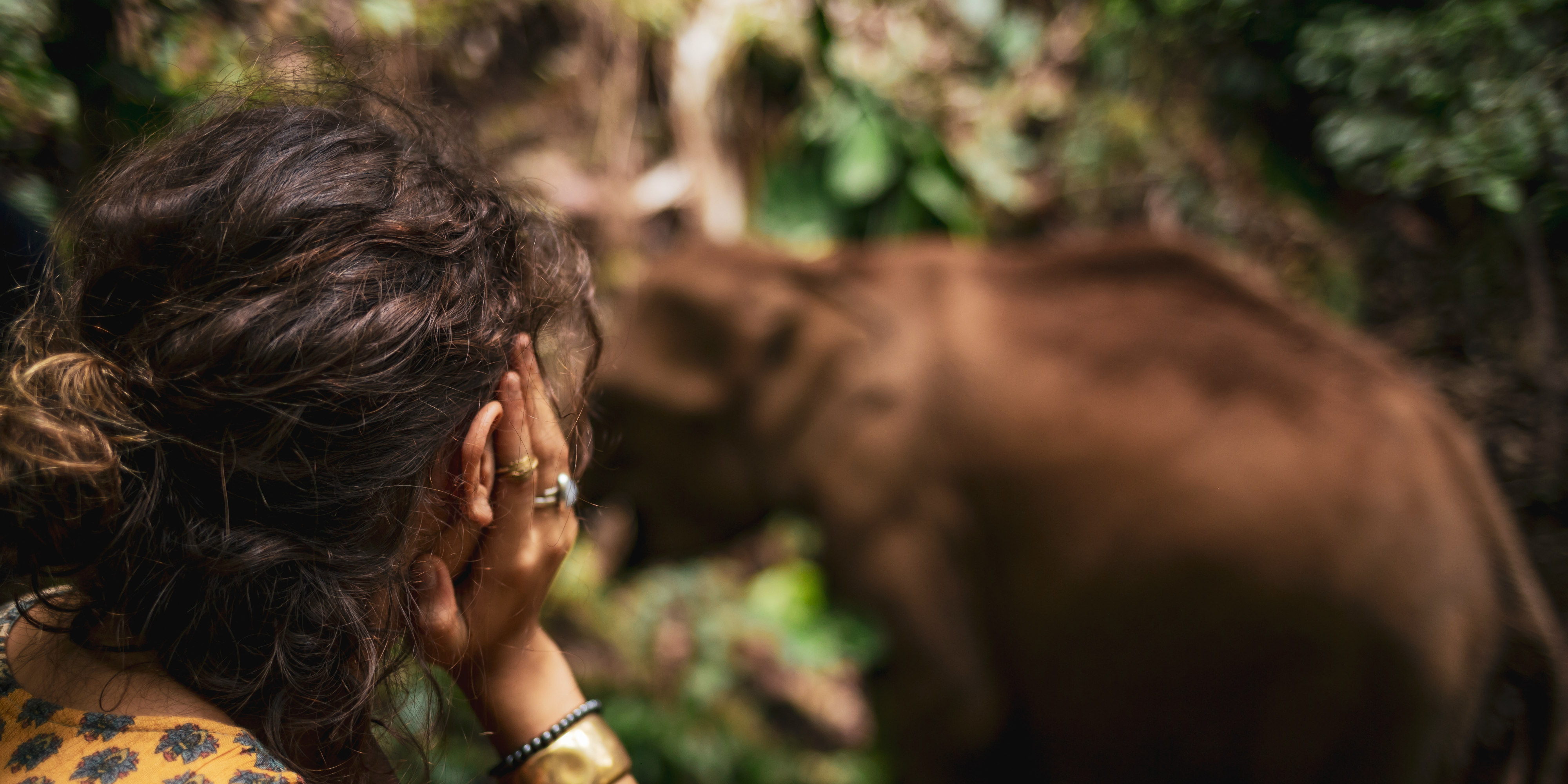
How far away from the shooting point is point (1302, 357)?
2.16 meters

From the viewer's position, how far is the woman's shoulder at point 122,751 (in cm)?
68

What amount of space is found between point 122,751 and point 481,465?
34cm

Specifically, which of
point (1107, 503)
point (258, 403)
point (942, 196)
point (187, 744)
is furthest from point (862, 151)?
point (187, 744)

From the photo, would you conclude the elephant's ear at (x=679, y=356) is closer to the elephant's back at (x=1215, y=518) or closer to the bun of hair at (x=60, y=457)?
the elephant's back at (x=1215, y=518)

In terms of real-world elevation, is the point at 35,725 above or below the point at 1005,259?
below

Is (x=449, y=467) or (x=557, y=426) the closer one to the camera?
(x=449, y=467)

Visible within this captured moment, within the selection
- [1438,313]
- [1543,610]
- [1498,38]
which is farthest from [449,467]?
[1438,313]

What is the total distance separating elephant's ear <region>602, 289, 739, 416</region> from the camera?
9.39ft

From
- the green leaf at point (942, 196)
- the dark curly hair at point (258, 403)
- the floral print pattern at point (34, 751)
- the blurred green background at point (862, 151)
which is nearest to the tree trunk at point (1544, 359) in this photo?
the blurred green background at point (862, 151)

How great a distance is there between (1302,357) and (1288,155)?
0.47 metres

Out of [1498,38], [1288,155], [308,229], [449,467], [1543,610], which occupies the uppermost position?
[1498,38]

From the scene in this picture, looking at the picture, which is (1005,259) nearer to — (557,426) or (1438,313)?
(1438,313)

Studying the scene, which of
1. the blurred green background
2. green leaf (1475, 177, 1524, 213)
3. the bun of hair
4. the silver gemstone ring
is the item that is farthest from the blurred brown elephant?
the bun of hair

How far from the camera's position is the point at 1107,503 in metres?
2.33
